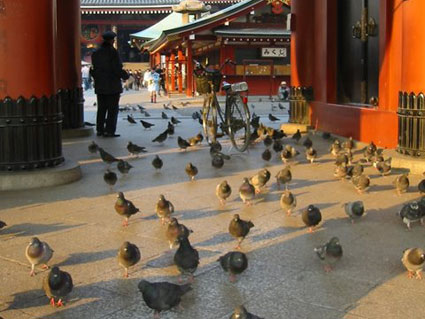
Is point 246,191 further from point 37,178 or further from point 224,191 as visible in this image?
point 37,178

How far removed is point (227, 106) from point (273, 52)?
22.5 m

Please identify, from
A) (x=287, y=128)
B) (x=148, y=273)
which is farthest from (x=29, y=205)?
(x=287, y=128)

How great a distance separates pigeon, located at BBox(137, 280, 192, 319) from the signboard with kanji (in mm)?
29573

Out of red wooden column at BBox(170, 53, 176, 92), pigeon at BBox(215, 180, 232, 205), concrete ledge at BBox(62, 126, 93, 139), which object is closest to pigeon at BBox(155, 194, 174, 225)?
pigeon at BBox(215, 180, 232, 205)

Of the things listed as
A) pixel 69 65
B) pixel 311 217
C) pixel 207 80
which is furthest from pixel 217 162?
pixel 69 65

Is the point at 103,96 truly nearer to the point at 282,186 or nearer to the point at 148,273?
the point at 282,186

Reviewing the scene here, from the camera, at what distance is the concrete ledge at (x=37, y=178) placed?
7648 millimetres

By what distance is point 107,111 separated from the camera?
1347 centimetres

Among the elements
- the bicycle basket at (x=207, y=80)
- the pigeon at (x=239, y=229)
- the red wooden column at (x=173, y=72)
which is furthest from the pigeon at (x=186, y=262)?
the red wooden column at (x=173, y=72)

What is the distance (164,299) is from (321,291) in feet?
3.71

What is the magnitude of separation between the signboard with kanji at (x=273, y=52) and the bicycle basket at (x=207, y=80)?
872 inches

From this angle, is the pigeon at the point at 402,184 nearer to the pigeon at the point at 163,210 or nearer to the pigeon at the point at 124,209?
the pigeon at the point at 163,210

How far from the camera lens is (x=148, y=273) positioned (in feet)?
15.1

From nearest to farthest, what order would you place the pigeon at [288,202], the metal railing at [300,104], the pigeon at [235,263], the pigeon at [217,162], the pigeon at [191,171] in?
the pigeon at [235,263]
the pigeon at [288,202]
the pigeon at [191,171]
the pigeon at [217,162]
the metal railing at [300,104]
